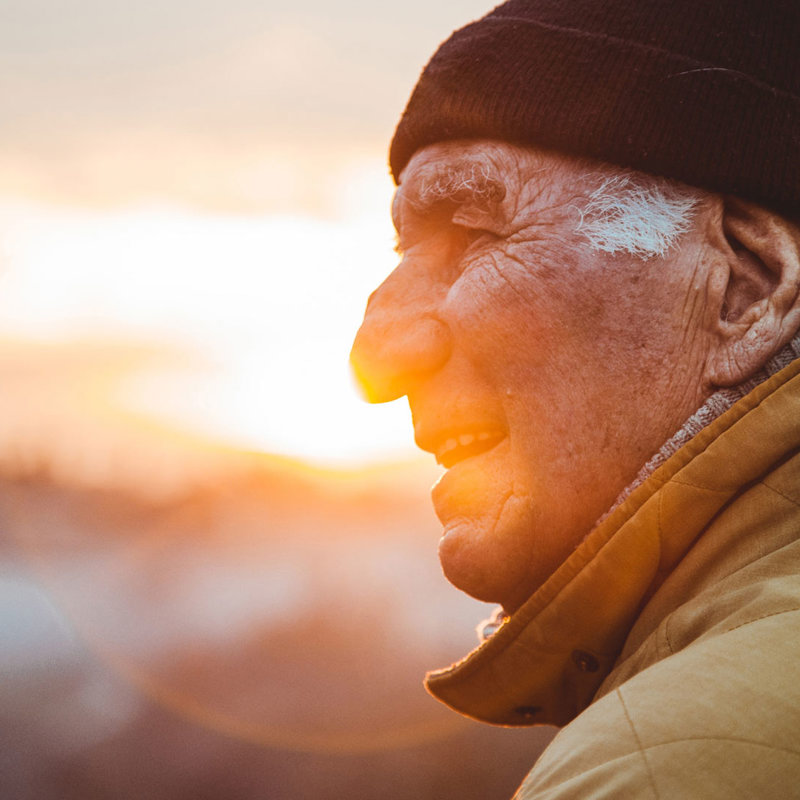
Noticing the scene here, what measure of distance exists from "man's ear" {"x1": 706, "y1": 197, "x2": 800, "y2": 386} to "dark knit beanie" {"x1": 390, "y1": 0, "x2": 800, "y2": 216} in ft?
0.28

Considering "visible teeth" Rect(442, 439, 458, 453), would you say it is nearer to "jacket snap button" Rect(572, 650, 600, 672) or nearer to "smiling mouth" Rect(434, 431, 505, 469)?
"smiling mouth" Rect(434, 431, 505, 469)

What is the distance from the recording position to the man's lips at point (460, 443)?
246 centimetres

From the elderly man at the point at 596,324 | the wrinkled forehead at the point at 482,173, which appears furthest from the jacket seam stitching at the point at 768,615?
the wrinkled forehead at the point at 482,173

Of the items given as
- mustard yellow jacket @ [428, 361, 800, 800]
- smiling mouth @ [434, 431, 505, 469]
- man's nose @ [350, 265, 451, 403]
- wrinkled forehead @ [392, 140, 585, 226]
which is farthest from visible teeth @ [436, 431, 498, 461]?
wrinkled forehead @ [392, 140, 585, 226]

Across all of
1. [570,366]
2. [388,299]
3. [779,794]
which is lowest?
[779,794]

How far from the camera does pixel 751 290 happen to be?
2115 mm

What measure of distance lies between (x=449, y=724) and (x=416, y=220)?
17236mm

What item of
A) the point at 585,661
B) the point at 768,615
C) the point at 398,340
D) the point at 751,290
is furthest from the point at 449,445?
the point at 768,615

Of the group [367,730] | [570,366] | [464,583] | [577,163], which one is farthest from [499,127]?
[367,730]

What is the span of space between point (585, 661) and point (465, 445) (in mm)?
843

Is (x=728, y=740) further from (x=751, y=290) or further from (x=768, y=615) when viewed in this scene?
(x=751, y=290)

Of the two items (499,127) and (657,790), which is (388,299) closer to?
(499,127)

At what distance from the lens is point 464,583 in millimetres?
→ 2357

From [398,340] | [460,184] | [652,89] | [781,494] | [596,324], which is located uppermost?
[460,184]
